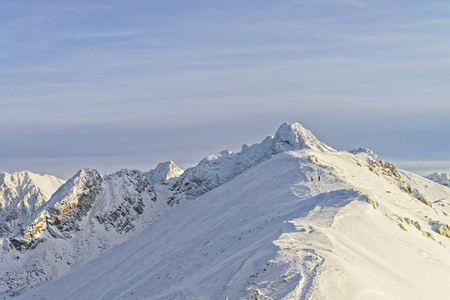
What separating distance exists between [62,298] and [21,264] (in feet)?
300

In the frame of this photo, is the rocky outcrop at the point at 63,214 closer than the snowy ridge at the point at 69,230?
No

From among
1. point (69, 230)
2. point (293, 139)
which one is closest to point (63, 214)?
point (69, 230)

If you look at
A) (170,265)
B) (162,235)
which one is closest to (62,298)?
(162,235)

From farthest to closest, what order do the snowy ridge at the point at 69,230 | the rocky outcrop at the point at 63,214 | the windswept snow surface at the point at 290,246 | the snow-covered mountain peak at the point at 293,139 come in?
the snow-covered mountain peak at the point at 293,139 < the rocky outcrop at the point at 63,214 < the snowy ridge at the point at 69,230 < the windswept snow surface at the point at 290,246

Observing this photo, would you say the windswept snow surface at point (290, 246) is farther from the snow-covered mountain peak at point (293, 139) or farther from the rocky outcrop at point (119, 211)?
the rocky outcrop at point (119, 211)

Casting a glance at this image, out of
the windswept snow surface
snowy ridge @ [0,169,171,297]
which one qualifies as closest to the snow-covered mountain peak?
snowy ridge @ [0,169,171,297]

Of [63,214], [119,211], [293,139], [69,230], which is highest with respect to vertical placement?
[293,139]

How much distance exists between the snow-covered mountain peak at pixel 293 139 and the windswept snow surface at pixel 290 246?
8255 centimetres

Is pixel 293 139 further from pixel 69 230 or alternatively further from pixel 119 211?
pixel 69 230

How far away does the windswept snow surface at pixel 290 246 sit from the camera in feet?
108

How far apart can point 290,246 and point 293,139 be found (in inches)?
5779

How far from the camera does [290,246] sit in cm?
3716

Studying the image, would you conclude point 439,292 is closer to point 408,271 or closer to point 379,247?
point 408,271

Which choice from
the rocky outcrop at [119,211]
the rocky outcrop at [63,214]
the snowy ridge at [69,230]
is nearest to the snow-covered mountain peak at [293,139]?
the snowy ridge at [69,230]
